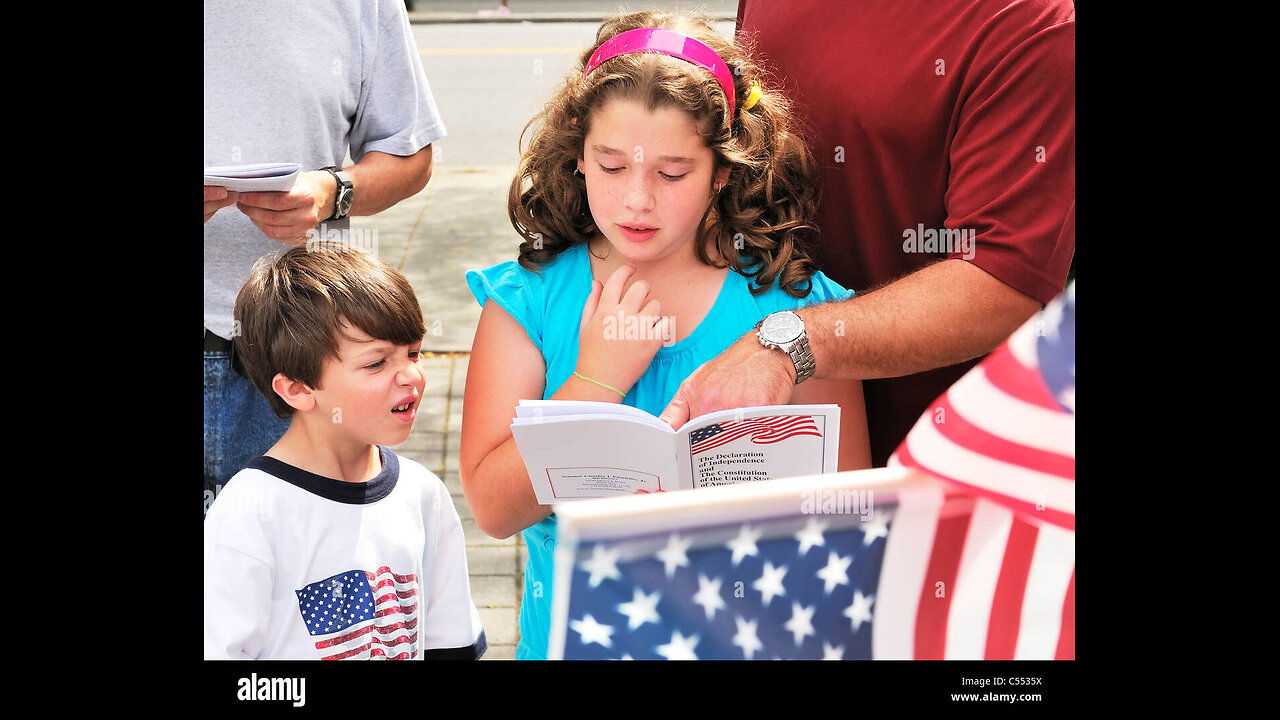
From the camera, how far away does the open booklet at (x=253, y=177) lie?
2.06 meters

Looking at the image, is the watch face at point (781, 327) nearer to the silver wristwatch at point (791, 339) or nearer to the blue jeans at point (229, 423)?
the silver wristwatch at point (791, 339)

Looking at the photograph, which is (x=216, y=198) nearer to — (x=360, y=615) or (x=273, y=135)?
(x=273, y=135)

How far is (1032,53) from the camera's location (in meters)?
2.06

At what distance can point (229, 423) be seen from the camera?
2512 millimetres

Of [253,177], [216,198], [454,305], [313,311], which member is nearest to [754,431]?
[313,311]

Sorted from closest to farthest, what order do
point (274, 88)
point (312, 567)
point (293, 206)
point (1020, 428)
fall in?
point (1020, 428)
point (312, 567)
point (293, 206)
point (274, 88)

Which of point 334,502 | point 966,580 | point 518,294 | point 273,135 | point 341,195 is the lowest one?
point 966,580

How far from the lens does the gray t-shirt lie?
243 centimetres

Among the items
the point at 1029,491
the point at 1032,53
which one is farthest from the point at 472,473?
the point at 1032,53

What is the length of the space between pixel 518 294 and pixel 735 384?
1.47 feet

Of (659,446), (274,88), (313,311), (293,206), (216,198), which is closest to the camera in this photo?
(659,446)

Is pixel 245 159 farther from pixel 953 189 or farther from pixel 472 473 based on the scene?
pixel 953 189

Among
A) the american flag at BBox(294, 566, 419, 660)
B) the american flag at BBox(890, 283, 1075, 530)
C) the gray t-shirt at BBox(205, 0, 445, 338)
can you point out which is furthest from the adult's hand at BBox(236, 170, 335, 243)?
the american flag at BBox(890, 283, 1075, 530)

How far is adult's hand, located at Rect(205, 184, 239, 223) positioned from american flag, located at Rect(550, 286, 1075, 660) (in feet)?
3.29
